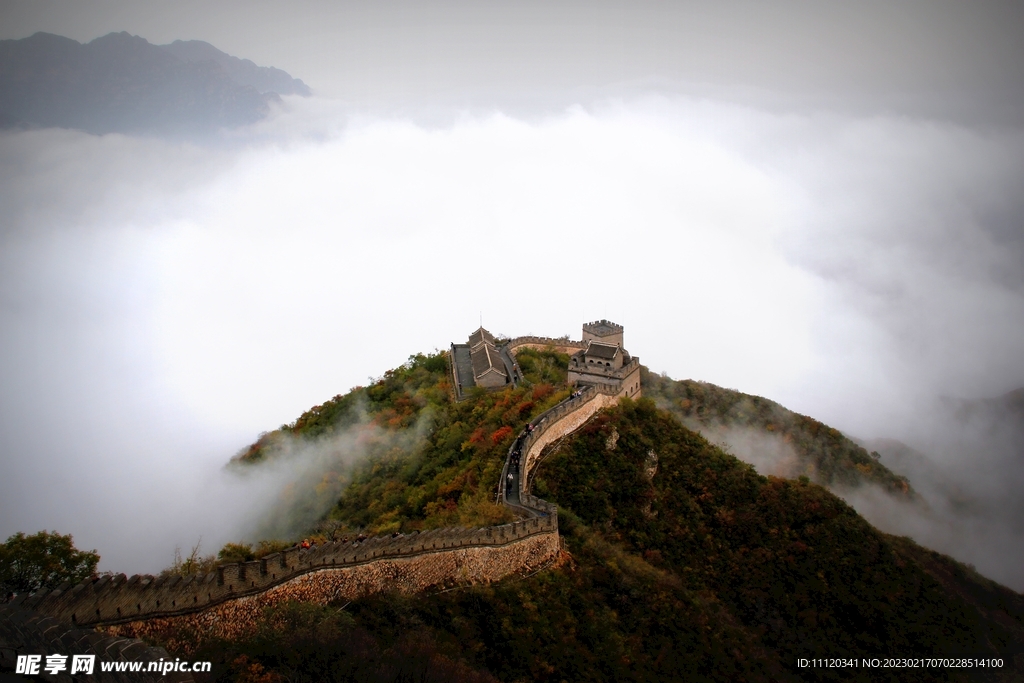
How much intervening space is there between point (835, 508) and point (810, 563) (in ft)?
13.0

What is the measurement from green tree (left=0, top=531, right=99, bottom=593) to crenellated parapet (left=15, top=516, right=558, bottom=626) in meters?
4.26

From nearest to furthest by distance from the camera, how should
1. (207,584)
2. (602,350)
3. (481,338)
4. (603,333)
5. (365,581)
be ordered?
(207,584) → (365,581) → (602,350) → (603,333) → (481,338)

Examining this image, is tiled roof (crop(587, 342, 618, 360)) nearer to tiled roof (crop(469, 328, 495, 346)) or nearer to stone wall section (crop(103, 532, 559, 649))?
tiled roof (crop(469, 328, 495, 346))

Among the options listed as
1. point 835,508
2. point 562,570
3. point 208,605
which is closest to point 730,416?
point 835,508

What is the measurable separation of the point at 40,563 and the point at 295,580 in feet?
26.8

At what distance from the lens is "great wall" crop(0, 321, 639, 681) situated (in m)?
17.4

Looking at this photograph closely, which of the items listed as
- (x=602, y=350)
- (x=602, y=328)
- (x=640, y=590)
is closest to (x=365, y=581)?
(x=640, y=590)

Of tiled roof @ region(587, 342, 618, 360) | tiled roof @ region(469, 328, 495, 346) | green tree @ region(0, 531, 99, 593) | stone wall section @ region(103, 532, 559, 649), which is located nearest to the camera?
stone wall section @ region(103, 532, 559, 649)

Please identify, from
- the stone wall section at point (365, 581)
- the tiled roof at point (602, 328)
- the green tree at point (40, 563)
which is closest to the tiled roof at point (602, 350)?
the tiled roof at point (602, 328)

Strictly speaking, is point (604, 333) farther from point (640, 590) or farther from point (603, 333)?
point (640, 590)

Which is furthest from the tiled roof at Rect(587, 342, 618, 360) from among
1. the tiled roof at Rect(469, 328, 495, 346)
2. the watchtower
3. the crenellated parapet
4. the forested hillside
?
the crenellated parapet

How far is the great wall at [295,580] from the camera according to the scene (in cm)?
1741

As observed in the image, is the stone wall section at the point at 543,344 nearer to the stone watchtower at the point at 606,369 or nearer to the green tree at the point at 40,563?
the stone watchtower at the point at 606,369

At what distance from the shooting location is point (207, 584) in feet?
66.1
